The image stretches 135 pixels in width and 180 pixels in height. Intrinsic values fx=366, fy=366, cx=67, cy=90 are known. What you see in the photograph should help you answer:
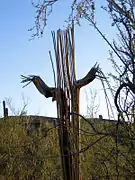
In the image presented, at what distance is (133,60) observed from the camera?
1870 mm

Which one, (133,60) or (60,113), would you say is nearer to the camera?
(133,60)

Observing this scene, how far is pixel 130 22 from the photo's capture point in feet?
6.11

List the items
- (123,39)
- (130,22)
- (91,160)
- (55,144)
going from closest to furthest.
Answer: (130,22)
(123,39)
(91,160)
(55,144)

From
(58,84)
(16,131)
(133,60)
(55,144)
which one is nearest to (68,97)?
(58,84)

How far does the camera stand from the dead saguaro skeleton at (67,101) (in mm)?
2896

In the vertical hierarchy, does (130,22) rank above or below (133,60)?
above

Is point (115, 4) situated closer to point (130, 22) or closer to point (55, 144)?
point (130, 22)

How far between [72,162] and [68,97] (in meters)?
0.52

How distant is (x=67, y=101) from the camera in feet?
9.77

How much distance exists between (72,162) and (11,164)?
2.60m

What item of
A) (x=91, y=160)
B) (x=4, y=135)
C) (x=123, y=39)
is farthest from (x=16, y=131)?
(x=123, y=39)

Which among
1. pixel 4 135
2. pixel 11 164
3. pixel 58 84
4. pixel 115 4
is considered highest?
pixel 115 4

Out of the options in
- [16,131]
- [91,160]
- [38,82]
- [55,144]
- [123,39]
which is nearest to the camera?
[123,39]

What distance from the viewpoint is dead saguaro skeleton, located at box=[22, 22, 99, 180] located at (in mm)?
2896
